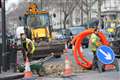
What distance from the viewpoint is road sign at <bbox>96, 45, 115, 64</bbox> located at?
19625 mm

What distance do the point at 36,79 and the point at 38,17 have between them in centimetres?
1549

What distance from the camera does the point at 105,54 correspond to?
19.7 metres

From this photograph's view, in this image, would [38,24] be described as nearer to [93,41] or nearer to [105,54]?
[93,41]

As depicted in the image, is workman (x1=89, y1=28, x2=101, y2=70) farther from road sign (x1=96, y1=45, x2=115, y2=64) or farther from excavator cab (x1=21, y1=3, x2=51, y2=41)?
excavator cab (x1=21, y1=3, x2=51, y2=41)

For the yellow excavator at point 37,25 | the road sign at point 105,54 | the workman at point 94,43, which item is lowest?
the road sign at point 105,54

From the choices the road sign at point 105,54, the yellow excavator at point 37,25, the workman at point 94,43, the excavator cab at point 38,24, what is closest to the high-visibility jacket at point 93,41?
the workman at point 94,43

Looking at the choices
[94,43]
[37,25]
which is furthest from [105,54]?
[37,25]

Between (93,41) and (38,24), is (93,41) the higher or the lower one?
the lower one

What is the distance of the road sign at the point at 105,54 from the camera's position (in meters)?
19.6

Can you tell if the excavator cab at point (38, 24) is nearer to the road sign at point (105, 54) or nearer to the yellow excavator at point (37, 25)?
the yellow excavator at point (37, 25)

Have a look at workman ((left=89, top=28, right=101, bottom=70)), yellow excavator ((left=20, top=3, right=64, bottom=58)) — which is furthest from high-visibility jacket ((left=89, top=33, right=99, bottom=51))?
yellow excavator ((left=20, top=3, right=64, bottom=58))

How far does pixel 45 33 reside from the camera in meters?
32.6

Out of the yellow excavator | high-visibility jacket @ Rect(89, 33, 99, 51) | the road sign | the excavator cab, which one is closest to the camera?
the road sign

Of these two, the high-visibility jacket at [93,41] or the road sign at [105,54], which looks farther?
the high-visibility jacket at [93,41]
